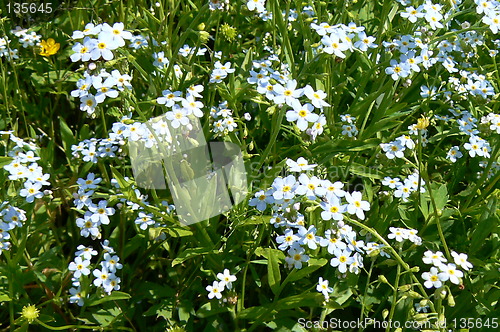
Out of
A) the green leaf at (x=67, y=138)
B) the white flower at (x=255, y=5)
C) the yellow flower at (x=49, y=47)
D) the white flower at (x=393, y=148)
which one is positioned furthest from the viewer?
the yellow flower at (x=49, y=47)

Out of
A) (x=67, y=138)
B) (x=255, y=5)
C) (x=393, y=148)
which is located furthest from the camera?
(x=67, y=138)

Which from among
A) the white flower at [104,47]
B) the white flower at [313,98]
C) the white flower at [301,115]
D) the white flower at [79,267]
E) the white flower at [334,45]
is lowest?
the white flower at [79,267]

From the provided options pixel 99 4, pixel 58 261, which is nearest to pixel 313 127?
pixel 58 261

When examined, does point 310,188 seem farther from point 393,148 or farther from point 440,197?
point 440,197

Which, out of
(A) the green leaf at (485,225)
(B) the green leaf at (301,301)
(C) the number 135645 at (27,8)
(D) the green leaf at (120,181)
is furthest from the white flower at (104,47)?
(C) the number 135645 at (27,8)

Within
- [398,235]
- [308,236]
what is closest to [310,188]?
[308,236]

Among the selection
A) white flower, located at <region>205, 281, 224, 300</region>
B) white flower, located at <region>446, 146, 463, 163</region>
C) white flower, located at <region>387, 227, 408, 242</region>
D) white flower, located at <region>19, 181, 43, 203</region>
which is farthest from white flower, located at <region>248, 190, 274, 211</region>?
white flower, located at <region>446, 146, 463, 163</region>

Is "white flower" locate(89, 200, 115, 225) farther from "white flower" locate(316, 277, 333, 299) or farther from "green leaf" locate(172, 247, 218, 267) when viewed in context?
"white flower" locate(316, 277, 333, 299)

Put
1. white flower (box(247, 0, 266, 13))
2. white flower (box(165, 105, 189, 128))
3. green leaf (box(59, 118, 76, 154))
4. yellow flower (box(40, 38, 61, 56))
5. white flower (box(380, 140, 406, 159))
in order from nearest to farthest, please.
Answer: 1. white flower (box(165, 105, 189, 128))
2. white flower (box(247, 0, 266, 13))
3. white flower (box(380, 140, 406, 159))
4. green leaf (box(59, 118, 76, 154))
5. yellow flower (box(40, 38, 61, 56))

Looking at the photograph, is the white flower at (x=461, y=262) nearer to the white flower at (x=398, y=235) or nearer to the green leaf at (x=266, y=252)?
the white flower at (x=398, y=235)

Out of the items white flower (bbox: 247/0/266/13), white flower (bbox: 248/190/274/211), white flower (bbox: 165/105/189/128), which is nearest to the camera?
white flower (bbox: 248/190/274/211)

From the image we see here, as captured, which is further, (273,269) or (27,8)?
(27,8)
